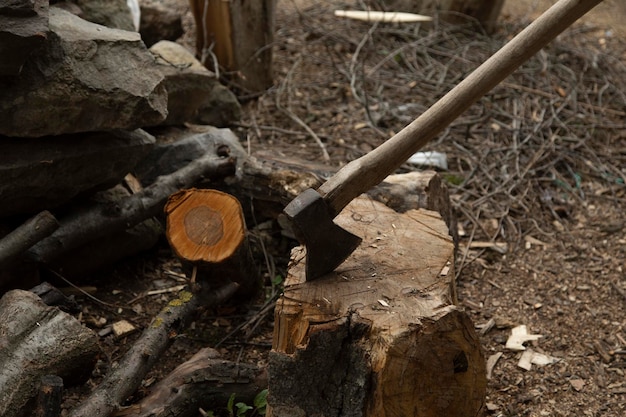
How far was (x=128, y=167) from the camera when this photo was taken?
12.3 ft

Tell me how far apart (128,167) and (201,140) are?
0.62 meters

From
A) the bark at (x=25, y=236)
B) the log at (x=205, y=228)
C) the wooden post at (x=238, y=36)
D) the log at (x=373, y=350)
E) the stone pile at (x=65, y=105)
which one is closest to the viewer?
the log at (x=373, y=350)

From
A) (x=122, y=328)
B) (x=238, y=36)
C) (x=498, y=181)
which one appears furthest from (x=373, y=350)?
(x=238, y=36)

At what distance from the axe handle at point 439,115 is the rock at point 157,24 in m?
2.94

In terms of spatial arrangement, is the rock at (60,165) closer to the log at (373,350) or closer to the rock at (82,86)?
the rock at (82,86)

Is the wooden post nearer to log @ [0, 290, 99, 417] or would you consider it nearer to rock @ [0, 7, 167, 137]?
rock @ [0, 7, 167, 137]

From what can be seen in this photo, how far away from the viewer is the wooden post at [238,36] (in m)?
5.42

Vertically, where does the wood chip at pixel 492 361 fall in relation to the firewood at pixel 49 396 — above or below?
below

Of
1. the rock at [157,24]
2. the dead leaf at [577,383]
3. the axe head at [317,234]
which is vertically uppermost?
the axe head at [317,234]

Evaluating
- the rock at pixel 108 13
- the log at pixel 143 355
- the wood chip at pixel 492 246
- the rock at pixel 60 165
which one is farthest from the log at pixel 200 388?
the rock at pixel 108 13

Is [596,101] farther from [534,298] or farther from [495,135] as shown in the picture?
[534,298]

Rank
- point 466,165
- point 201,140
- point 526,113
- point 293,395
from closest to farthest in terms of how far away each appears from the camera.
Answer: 1. point 293,395
2. point 201,140
3. point 466,165
4. point 526,113

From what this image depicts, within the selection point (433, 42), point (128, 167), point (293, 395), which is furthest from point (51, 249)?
point (433, 42)

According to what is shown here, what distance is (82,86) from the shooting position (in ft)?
10.6
